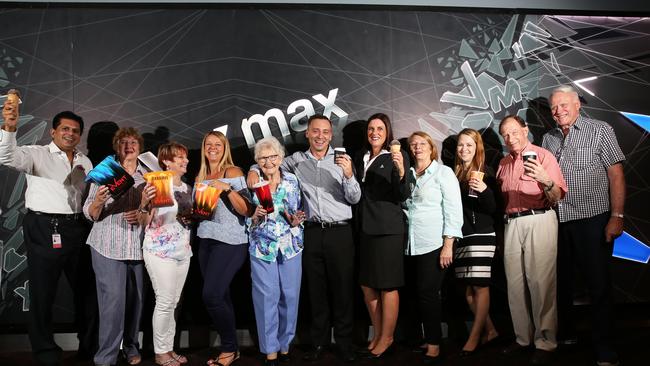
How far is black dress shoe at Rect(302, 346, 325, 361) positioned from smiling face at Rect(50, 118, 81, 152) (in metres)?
2.40

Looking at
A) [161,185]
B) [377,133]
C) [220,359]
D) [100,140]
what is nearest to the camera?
[161,185]

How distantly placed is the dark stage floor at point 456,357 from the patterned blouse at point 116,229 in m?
0.90

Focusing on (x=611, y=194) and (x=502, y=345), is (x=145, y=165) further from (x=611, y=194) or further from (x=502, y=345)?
(x=611, y=194)

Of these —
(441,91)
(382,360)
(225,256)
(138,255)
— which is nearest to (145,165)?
(138,255)

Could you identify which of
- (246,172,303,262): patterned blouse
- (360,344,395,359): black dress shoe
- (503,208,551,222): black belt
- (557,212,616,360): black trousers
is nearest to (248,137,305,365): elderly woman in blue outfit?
(246,172,303,262): patterned blouse

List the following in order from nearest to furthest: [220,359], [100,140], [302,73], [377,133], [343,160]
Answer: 1. [343,160]
2. [220,359]
3. [377,133]
4. [100,140]
5. [302,73]

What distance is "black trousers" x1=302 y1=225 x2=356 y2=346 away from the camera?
3596 mm

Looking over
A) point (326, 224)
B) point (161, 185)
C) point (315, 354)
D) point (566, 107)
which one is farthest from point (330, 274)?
point (566, 107)

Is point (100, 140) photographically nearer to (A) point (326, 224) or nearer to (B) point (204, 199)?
(B) point (204, 199)

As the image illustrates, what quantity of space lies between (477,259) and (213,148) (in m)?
2.15

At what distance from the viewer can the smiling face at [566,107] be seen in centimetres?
362

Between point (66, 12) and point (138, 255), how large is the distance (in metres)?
2.37

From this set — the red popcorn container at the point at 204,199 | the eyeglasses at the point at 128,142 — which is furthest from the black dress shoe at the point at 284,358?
the eyeglasses at the point at 128,142

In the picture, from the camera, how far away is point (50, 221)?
3.50 metres
